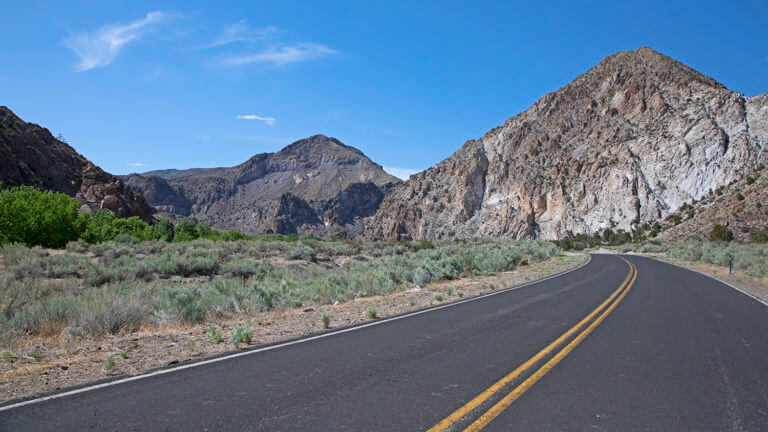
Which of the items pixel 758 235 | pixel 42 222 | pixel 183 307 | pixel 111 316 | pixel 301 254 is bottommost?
pixel 301 254

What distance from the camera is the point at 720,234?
164 feet

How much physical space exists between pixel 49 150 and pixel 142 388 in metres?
81.2

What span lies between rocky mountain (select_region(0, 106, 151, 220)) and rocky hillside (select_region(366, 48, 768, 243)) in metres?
68.4

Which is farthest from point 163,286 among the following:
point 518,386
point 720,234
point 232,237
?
point 720,234

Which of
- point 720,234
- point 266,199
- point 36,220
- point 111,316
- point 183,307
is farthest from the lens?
point 266,199

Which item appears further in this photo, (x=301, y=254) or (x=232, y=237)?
(x=232, y=237)

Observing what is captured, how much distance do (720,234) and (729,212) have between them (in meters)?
8.58

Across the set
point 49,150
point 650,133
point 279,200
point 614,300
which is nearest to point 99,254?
point 614,300

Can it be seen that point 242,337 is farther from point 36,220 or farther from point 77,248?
point 36,220

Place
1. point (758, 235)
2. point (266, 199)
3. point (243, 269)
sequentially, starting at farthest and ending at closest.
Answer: point (266, 199), point (758, 235), point (243, 269)

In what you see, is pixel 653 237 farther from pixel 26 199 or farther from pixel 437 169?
pixel 26 199

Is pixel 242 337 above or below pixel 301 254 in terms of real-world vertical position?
above

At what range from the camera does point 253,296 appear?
12.1m

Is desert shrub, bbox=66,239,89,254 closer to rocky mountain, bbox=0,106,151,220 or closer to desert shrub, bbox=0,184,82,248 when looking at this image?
desert shrub, bbox=0,184,82,248
